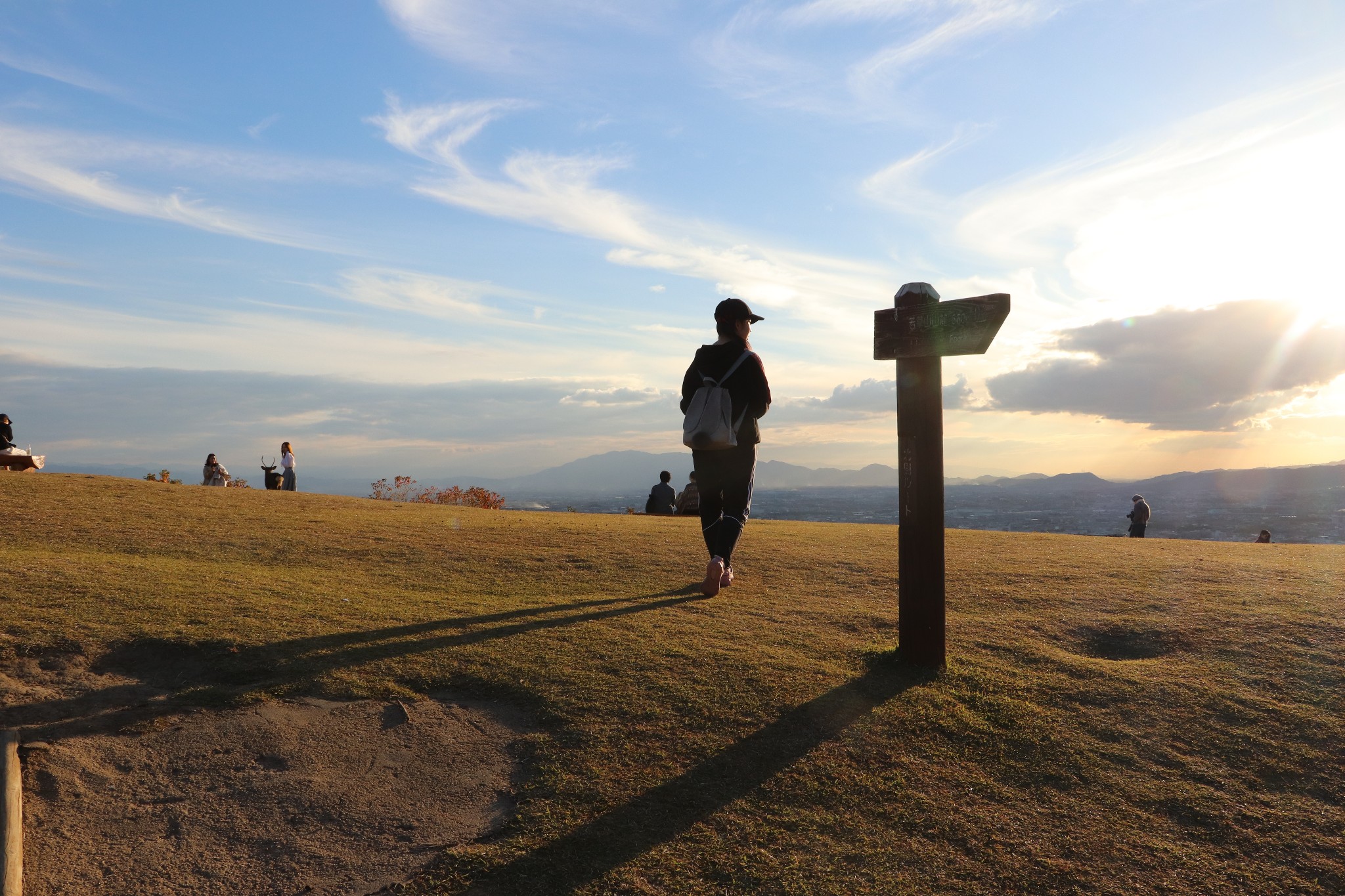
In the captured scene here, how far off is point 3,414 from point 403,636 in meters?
17.3

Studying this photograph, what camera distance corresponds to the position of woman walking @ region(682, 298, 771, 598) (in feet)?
22.7

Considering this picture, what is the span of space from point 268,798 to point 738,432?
446cm

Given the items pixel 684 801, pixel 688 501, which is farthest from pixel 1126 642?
pixel 688 501

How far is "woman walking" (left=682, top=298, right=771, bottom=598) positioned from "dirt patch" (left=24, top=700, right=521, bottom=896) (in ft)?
9.86

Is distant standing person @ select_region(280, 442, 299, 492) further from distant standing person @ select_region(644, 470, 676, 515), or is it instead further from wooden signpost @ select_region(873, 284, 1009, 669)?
wooden signpost @ select_region(873, 284, 1009, 669)

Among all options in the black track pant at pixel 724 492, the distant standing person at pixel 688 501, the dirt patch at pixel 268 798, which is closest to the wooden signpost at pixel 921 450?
the black track pant at pixel 724 492

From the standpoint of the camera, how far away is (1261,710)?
4.58m

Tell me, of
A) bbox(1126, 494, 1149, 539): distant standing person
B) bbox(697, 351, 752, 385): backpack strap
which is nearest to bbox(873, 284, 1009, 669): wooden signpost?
bbox(697, 351, 752, 385): backpack strap

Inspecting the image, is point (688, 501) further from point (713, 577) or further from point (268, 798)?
point (268, 798)

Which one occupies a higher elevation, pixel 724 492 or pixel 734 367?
pixel 734 367

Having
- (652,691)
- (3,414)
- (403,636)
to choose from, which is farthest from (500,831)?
(3,414)

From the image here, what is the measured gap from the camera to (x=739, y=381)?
22.6 feet

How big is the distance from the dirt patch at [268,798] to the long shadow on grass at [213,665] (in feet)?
0.76

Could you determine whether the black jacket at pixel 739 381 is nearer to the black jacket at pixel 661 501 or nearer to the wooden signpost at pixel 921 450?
the wooden signpost at pixel 921 450
